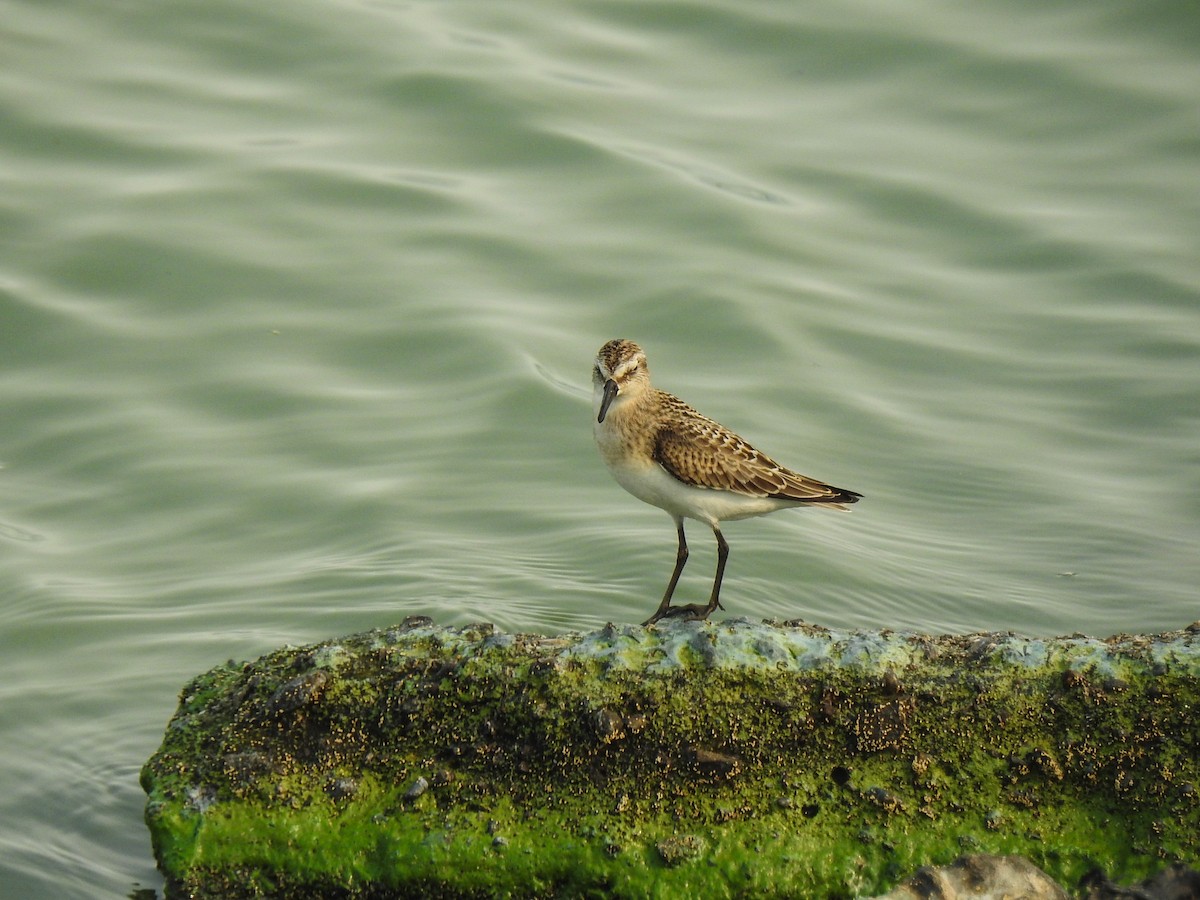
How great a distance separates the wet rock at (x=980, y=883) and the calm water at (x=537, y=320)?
8.99 ft

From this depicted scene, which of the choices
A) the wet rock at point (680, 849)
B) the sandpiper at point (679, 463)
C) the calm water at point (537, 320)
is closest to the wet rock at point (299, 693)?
the calm water at point (537, 320)

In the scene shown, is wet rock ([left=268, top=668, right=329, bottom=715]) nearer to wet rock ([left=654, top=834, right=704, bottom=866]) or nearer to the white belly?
wet rock ([left=654, top=834, right=704, bottom=866])

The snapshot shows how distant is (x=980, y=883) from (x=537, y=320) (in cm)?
819

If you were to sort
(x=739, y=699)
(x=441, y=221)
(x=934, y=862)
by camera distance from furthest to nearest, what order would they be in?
(x=441, y=221), (x=739, y=699), (x=934, y=862)

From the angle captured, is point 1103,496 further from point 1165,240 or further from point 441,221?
point 441,221

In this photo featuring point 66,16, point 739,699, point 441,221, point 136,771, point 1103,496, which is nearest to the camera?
point 739,699

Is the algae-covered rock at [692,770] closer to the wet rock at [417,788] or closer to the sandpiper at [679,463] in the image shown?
the wet rock at [417,788]

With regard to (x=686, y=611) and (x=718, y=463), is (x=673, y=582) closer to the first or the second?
(x=686, y=611)

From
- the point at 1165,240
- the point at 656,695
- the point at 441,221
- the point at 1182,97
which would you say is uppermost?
the point at 1182,97

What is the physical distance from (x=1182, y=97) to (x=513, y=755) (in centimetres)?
1312

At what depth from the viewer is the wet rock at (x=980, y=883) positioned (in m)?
4.07

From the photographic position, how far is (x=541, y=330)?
1166 cm

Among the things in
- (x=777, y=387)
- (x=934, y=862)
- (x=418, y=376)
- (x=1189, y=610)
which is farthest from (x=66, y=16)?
(x=934, y=862)

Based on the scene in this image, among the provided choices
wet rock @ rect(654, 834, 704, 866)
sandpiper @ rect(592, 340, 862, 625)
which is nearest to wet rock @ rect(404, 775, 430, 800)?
wet rock @ rect(654, 834, 704, 866)
